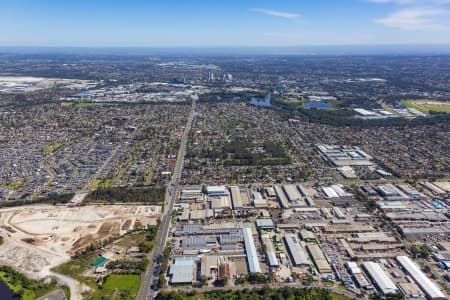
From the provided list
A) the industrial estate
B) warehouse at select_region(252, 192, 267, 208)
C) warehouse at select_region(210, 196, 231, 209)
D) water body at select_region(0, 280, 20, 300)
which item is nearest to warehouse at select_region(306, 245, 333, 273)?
the industrial estate

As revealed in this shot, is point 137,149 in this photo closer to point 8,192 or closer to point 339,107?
point 8,192

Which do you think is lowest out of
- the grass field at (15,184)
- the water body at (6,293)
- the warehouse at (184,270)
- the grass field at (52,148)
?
the water body at (6,293)

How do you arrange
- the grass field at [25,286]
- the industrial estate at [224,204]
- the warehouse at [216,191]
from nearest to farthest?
the grass field at [25,286] < the industrial estate at [224,204] < the warehouse at [216,191]

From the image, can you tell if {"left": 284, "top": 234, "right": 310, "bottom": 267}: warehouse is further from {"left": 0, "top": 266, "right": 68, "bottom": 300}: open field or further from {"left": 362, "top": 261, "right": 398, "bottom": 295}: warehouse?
{"left": 0, "top": 266, "right": 68, "bottom": 300}: open field

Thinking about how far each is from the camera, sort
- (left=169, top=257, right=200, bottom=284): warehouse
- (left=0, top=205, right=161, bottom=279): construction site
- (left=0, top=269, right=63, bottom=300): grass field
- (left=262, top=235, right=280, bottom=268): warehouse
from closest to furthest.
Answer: (left=0, top=269, right=63, bottom=300): grass field
(left=169, top=257, right=200, bottom=284): warehouse
(left=262, top=235, right=280, bottom=268): warehouse
(left=0, top=205, right=161, bottom=279): construction site

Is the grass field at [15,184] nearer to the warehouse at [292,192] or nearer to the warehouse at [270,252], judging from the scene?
the warehouse at [270,252]

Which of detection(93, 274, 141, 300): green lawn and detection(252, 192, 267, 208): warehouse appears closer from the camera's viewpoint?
detection(93, 274, 141, 300): green lawn

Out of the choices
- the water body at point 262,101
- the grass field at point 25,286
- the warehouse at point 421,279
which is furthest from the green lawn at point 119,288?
the water body at point 262,101
